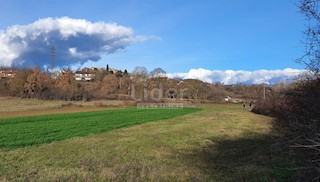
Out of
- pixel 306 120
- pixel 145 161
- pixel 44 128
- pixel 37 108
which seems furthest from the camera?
pixel 37 108

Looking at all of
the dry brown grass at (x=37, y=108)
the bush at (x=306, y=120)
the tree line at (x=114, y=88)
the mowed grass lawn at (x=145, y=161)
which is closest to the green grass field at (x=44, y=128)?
the mowed grass lawn at (x=145, y=161)

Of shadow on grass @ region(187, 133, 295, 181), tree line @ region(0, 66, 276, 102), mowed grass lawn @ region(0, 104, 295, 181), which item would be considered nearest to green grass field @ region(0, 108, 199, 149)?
mowed grass lawn @ region(0, 104, 295, 181)

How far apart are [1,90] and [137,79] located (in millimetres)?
49866

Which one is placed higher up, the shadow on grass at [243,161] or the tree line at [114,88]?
the tree line at [114,88]

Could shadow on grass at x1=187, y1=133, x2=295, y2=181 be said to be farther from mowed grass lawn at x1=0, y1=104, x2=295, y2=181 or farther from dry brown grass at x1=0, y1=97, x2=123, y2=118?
dry brown grass at x1=0, y1=97, x2=123, y2=118

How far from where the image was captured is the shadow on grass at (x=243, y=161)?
10.7 m

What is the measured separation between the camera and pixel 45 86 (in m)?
91.4

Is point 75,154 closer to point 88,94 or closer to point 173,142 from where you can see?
point 173,142

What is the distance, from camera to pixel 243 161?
44.9ft

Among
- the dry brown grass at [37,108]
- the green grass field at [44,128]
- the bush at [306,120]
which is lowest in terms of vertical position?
the green grass field at [44,128]

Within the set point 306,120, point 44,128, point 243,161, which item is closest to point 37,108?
point 44,128

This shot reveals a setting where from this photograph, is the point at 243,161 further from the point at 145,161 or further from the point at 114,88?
the point at 114,88

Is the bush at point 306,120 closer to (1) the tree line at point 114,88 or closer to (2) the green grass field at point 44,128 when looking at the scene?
(2) the green grass field at point 44,128

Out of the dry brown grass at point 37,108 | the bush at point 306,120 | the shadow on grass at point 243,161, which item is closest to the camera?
the bush at point 306,120
